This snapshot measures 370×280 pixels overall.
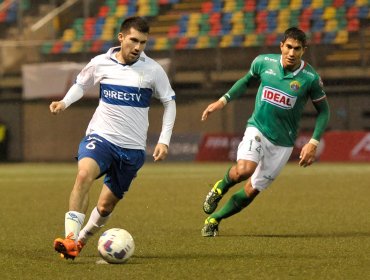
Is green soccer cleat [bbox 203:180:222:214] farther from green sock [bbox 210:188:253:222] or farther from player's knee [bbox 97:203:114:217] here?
player's knee [bbox 97:203:114:217]

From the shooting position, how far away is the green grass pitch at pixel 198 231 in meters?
7.40

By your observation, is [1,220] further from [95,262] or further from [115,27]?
[115,27]

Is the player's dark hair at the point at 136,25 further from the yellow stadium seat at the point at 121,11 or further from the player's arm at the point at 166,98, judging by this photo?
the yellow stadium seat at the point at 121,11

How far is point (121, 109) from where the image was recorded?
8156mm

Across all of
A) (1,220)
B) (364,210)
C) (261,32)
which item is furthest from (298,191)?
(261,32)

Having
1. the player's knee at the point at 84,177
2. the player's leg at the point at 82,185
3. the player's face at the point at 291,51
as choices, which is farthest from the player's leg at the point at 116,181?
the player's face at the point at 291,51

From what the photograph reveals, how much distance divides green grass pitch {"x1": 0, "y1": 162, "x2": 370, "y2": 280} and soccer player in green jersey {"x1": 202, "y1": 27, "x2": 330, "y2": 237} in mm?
437

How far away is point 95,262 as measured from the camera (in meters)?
7.91

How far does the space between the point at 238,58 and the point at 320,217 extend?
553 inches

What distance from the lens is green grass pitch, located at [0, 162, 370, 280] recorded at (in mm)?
7402

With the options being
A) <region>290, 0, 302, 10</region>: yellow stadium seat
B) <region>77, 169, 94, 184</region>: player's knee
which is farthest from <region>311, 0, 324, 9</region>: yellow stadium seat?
<region>77, 169, 94, 184</region>: player's knee

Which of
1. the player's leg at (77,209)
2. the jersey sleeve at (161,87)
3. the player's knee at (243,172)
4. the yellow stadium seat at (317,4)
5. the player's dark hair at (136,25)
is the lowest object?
the yellow stadium seat at (317,4)

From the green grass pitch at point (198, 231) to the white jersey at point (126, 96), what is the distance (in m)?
1.01

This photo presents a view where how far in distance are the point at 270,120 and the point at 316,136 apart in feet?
1.93
